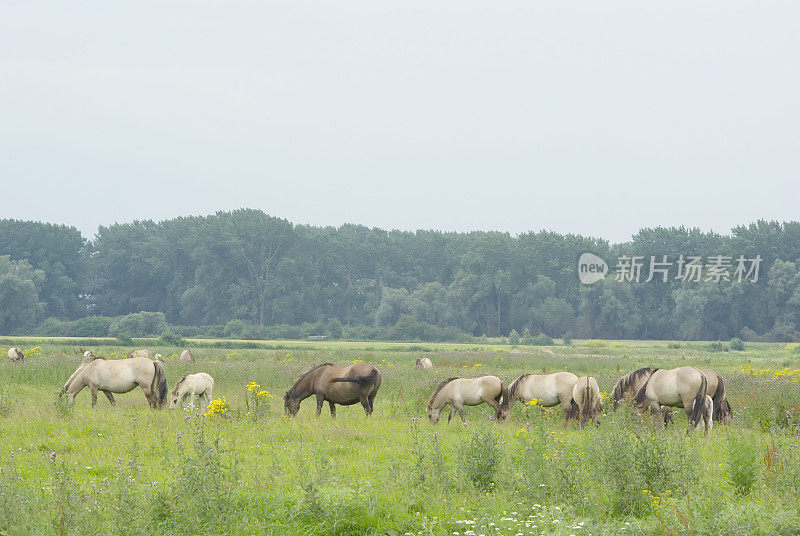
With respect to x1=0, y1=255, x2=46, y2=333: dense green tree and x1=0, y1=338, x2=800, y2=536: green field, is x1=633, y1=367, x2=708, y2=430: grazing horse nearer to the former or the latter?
x1=0, y1=338, x2=800, y2=536: green field

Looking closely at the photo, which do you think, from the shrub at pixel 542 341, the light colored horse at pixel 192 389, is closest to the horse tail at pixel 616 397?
the light colored horse at pixel 192 389

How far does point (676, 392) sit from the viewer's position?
16.0m

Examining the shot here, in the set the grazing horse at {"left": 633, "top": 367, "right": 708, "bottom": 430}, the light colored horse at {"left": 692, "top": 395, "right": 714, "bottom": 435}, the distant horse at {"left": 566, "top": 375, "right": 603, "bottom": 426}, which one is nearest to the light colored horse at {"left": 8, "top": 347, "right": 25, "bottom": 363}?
the distant horse at {"left": 566, "top": 375, "right": 603, "bottom": 426}

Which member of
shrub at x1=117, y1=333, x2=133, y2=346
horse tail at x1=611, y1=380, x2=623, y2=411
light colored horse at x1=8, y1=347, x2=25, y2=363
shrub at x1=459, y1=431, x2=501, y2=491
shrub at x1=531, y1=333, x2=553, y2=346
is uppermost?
shrub at x1=459, y1=431, x2=501, y2=491

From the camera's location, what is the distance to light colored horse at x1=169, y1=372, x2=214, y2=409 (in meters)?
18.8

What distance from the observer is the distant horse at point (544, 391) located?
16.9 meters

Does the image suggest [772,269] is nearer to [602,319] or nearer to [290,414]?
[602,319]

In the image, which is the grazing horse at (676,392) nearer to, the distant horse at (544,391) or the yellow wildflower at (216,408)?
the distant horse at (544,391)

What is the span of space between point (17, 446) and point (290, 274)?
90.3 metres

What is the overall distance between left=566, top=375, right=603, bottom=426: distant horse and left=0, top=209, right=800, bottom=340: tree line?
228 ft

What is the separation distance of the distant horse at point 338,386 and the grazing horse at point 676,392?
5.91 metres

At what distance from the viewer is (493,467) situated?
Answer: 30.7ft

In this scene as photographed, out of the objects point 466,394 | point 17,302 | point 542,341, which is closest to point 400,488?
point 466,394

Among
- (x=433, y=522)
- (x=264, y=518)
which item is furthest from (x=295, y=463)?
(x=433, y=522)
